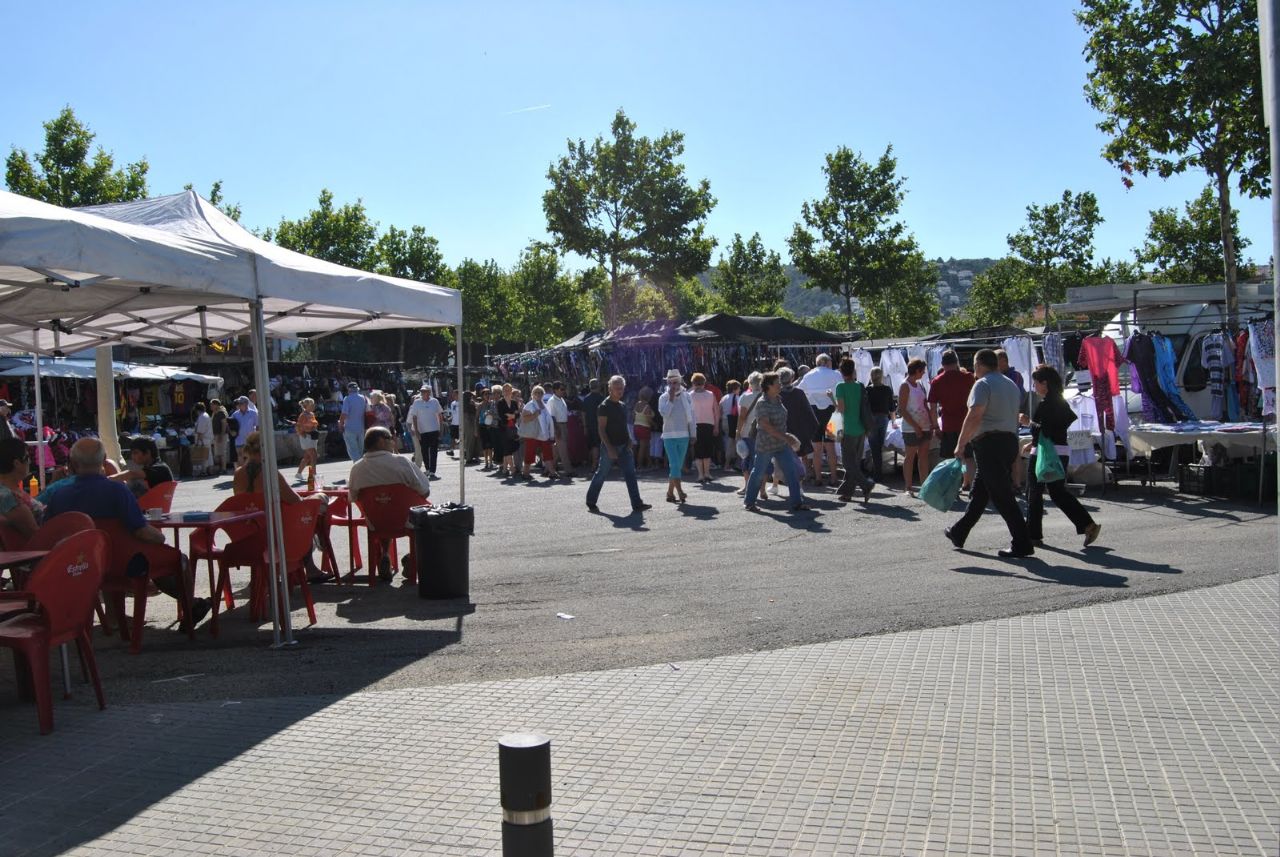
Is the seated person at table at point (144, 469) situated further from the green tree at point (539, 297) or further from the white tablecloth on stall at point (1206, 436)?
Answer: the green tree at point (539, 297)

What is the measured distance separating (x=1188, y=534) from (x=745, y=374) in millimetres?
12480

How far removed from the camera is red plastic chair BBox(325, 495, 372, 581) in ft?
31.4

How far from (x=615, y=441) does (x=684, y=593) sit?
5345 mm

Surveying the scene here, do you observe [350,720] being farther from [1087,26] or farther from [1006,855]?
[1087,26]

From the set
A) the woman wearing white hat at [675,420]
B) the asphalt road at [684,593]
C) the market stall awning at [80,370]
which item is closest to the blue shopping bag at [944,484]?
the asphalt road at [684,593]

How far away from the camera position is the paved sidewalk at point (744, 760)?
4.12 m

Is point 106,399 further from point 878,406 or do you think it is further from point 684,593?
point 878,406

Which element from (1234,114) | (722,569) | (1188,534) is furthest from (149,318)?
(1234,114)

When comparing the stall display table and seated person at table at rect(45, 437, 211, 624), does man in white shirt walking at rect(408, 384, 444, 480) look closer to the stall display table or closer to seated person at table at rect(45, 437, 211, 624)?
the stall display table

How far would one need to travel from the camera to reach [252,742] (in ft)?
17.6

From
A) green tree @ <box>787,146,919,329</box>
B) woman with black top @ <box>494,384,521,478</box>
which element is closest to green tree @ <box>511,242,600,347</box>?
green tree @ <box>787,146,919,329</box>

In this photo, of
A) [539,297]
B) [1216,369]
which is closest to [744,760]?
[1216,369]

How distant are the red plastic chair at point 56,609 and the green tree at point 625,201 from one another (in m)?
33.9

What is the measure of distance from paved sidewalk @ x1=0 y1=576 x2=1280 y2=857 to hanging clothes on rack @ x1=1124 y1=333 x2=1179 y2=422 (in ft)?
25.3
